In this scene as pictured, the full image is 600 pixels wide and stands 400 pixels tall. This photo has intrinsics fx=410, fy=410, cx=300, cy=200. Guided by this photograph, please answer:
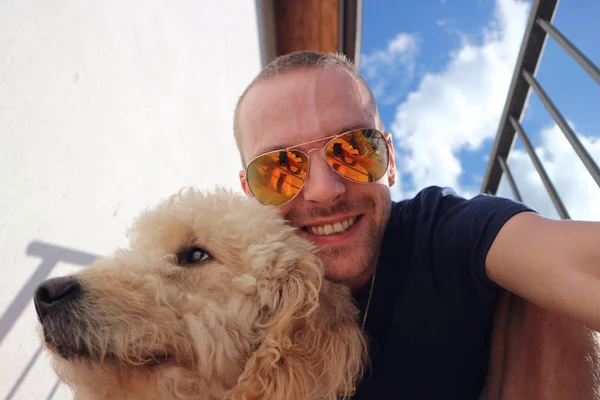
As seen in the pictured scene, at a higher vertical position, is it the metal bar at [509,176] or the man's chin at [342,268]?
the metal bar at [509,176]

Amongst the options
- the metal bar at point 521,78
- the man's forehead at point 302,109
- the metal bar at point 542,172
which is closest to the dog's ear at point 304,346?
the man's forehead at point 302,109

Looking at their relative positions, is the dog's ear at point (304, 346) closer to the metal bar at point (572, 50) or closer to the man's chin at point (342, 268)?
the man's chin at point (342, 268)

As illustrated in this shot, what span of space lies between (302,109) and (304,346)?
3.14 feet

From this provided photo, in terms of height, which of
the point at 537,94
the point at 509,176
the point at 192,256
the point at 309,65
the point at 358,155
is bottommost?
the point at 192,256

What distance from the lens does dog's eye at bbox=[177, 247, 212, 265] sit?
129cm

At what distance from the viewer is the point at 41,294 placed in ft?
3.40

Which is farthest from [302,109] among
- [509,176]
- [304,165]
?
[509,176]

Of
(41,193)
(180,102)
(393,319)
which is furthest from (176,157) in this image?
(393,319)

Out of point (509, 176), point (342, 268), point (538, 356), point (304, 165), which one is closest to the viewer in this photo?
point (538, 356)

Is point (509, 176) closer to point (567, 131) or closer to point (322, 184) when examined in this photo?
point (567, 131)

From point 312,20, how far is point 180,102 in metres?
2.31

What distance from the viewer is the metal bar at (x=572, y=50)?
1.57m

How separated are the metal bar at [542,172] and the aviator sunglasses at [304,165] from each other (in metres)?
1.08

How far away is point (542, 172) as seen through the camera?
→ 2.27m
